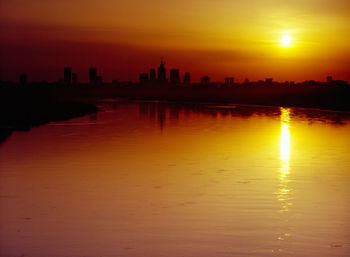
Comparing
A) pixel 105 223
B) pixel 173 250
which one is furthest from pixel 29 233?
pixel 173 250

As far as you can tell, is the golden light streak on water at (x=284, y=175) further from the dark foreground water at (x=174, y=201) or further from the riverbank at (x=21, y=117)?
the riverbank at (x=21, y=117)

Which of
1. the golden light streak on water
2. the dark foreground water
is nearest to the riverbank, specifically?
the dark foreground water

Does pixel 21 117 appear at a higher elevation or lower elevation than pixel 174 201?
higher

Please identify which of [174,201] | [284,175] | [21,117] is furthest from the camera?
[21,117]

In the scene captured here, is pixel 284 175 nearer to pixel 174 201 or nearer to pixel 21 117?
pixel 174 201

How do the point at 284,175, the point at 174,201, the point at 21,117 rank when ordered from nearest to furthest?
the point at 174,201 < the point at 284,175 < the point at 21,117

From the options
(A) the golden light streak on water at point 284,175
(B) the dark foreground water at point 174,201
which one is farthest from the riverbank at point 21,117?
(A) the golden light streak on water at point 284,175

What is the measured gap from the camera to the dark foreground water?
12.3 m

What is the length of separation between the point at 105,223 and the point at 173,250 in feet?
9.66

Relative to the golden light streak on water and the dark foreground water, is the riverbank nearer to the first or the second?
the dark foreground water

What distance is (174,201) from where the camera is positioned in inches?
670

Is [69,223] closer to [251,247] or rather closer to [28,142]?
[251,247]

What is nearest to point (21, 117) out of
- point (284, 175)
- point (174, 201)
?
point (284, 175)

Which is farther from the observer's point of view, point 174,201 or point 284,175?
point 284,175
